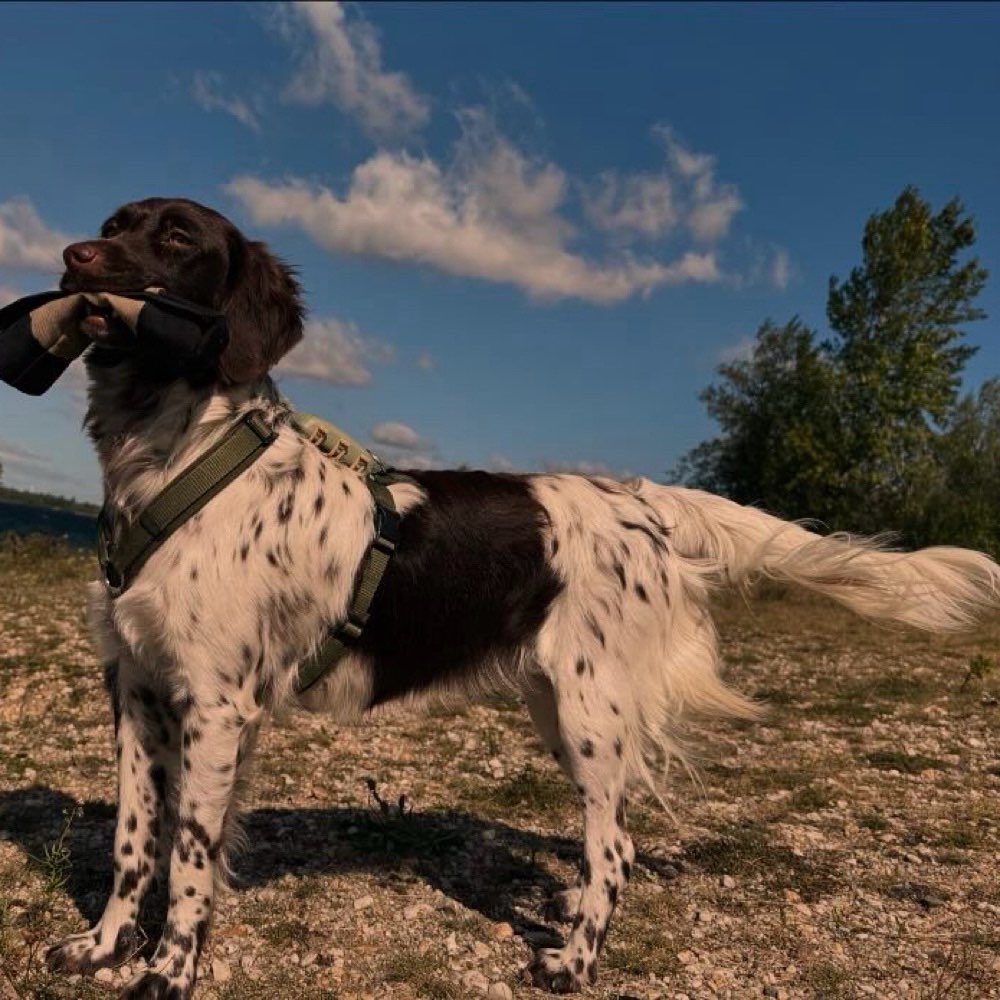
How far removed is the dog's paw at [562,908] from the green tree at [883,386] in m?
27.5

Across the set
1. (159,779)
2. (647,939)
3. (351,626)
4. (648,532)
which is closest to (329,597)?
(351,626)

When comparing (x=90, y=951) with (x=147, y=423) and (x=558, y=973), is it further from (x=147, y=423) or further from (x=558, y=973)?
(x=147, y=423)

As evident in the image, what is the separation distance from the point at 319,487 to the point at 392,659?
81 centimetres

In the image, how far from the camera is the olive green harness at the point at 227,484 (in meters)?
3.46

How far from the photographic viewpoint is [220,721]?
3494 mm

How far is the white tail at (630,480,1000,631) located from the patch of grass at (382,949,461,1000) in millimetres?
2181

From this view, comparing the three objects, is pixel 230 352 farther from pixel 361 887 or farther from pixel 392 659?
pixel 361 887

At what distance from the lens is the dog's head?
353 cm

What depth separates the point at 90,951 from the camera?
11.9 ft

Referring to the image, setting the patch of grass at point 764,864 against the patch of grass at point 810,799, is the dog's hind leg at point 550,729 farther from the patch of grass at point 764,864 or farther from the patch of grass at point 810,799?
the patch of grass at point 810,799

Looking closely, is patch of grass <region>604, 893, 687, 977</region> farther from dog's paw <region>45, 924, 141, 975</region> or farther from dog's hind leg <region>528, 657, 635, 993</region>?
dog's paw <region>45, 924, 141, 975</region>

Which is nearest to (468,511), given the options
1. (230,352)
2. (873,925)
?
(230,352)

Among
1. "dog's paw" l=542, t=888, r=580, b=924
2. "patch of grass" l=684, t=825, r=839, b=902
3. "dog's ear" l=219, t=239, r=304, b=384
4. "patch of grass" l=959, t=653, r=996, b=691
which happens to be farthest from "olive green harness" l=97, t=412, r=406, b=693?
"patch of grass" l=959, t=653, r=996, b=691

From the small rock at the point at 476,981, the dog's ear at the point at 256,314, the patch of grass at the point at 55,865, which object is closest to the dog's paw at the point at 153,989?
the patch of grass at the point at 55,865
